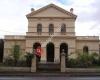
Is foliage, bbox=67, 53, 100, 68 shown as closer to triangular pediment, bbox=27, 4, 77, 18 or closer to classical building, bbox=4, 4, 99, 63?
classical building, bbox=4, 4, 99, 63

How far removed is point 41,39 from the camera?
5853 cm

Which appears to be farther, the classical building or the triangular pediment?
the triangular pediment

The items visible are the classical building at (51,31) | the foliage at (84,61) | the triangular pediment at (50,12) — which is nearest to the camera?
the foliage at (84,61)

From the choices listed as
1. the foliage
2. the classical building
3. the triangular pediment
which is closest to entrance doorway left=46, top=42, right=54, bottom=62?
the classical building

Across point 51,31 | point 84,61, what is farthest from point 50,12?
point 84,61

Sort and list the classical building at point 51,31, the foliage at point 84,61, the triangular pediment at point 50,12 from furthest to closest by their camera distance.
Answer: the triangular pediment at point 50,12
the classical building at point 51,31
the foliage at point 84,61

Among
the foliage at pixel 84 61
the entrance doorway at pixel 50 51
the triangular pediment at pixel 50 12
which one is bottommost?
the foliage at pixel 84 61

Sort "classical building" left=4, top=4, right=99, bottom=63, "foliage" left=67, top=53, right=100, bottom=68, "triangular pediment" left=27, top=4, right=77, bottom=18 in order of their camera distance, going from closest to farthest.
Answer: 1. "foliage" left=67, top=53, right=100, bottom=68
2. "classical building" left=4, top=4, right=99, bottom=63
3. "triangular pediment" left=27, top=4, right=77, bottom=18

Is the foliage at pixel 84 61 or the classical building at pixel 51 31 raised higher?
the classical building at pixel 51 31

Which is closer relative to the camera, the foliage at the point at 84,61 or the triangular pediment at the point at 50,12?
the foliage at the point at 84,61

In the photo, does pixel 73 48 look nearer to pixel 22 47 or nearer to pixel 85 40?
pixel 85 40

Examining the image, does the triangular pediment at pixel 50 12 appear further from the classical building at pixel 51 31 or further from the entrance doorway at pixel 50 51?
the entrance doorway at pixel 50 51

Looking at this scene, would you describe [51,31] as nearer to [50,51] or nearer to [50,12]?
[50,12]

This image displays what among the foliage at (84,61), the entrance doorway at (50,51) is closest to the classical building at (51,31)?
the entrance doorway at (50,51)
